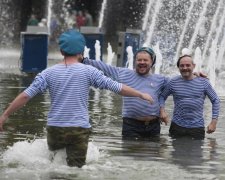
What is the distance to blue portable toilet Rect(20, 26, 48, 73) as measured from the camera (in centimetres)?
2047

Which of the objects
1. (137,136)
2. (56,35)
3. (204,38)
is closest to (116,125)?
(137,136)

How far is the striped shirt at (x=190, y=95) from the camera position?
994 cm

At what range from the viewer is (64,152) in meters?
8.08

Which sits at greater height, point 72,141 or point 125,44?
point 72,141

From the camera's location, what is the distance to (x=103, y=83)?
7.85 m

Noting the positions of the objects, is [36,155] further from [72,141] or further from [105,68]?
[105,68]

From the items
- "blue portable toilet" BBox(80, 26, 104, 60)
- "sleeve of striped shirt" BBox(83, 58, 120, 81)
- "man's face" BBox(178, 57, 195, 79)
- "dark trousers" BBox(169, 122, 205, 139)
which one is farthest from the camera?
"blue portable toilet" BBox(80, 26, 104, 60)

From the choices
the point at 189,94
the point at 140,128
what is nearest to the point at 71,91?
the point at 140,128

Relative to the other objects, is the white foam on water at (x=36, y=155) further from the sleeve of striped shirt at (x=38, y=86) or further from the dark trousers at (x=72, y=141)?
the sleeve of striped shirt at (x=38, y=86)

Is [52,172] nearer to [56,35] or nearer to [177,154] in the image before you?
[177,154]

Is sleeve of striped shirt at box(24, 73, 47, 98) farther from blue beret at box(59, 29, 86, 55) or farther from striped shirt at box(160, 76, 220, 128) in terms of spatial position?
striped shirt at box(160, 76, 220, 128)

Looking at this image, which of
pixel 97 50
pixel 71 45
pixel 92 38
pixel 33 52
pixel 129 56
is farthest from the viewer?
pixel 92 38

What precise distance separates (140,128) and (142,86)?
1.90 feet

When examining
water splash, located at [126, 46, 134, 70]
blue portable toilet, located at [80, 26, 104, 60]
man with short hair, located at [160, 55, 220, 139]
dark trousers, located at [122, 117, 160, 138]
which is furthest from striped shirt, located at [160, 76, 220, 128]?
blue portable toilet, located at [80, 26, 104, 60]
